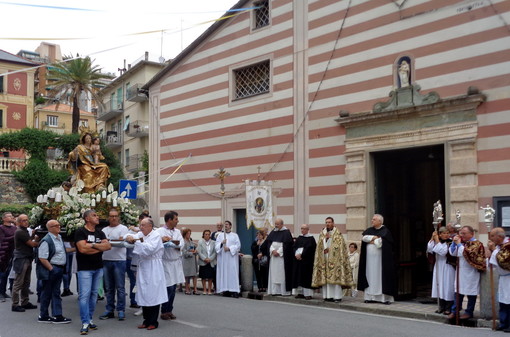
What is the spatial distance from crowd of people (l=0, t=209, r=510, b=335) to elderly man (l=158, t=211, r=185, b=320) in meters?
0.02

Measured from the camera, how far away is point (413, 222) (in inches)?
597

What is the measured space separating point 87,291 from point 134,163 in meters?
36.1

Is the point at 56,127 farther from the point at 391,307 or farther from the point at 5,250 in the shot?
the point at 391,307

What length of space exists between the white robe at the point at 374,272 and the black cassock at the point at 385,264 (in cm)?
8

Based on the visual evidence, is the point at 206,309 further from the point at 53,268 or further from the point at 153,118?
→ the point at 153,118

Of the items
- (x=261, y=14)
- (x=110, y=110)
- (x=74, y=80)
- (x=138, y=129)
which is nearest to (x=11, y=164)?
(x=74, y=80)

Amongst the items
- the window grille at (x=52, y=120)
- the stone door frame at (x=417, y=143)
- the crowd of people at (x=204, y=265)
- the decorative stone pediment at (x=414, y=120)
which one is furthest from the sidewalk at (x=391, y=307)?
the window grille at (x=52, y=120)

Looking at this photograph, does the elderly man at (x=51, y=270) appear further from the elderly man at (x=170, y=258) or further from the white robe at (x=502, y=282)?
the white robe at (x=502, y=282)

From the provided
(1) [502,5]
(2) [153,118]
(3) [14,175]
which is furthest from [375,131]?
(3) [14,175]

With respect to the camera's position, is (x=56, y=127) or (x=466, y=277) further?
(x=56, y=127)

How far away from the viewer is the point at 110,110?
4862 centimetres

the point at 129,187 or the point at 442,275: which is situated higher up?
the point at 129,187

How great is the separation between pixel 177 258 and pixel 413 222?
726 cm

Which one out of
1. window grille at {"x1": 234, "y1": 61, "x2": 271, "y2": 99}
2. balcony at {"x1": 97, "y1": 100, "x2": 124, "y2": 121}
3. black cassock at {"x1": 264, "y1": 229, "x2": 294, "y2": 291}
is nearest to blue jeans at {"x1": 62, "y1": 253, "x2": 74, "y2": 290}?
black cassock at {"x1": 264, "y1": 229, "x2": 294, "y2": 291}
